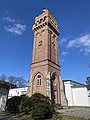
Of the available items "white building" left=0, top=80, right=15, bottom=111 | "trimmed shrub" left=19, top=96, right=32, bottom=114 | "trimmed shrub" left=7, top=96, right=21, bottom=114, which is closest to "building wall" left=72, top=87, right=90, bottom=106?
"white building" left=0, top=80, right=15, bottom=111

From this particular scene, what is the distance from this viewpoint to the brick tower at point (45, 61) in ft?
70.9

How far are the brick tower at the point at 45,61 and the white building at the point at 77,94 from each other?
738cm

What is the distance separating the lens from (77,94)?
29203 millimetres

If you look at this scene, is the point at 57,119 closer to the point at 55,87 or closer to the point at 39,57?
the point at 55,87

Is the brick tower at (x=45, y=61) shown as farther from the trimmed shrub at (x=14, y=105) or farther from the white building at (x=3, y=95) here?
the trimmed shrub at (x=14, y=105)

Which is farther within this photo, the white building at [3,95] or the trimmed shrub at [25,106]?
the white building at [3,95]

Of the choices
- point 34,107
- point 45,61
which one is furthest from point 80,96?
point 34,107

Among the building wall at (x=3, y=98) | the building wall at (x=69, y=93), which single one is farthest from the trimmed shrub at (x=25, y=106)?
the building wall at (x=69, y=93)

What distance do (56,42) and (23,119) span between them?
20.0 m

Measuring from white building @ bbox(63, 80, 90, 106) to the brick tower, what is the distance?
7378mm

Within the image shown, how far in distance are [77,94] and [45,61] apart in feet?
41.4

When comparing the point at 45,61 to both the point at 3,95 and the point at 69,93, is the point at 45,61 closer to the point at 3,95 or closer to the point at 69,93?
the point at 3,95

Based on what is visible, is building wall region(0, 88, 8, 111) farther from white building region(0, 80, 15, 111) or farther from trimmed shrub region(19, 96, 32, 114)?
trimmed shrub region(19, 96, 32, 114)

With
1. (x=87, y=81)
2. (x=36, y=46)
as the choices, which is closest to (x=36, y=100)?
(x=36, y=46)
